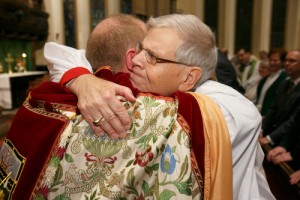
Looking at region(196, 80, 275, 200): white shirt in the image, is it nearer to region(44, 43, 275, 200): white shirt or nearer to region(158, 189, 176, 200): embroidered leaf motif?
region(44, 43, 275, 200): white shirt

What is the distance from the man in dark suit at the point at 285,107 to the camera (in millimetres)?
3453

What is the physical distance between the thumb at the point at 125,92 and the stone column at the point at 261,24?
433 inches

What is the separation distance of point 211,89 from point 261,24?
1077 centimetres

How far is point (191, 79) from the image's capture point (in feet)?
3.96

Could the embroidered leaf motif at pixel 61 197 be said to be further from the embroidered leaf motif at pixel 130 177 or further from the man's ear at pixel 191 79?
the man's ear at pixel 191 79

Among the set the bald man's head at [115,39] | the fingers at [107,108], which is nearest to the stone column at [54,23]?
the bald man's head at [115,39]

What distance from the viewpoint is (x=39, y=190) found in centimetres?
96

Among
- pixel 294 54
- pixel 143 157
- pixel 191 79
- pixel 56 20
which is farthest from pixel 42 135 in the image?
pixel 56 20

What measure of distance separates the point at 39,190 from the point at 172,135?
43cm

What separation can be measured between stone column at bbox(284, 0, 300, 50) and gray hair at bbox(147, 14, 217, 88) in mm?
10957

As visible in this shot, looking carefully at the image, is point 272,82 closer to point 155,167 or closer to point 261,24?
point 155,167

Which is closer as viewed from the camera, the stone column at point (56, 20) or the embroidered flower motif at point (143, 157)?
the embroidered flower motif at point (143, 157)

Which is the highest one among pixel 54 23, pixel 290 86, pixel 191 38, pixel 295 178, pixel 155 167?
pixel 191 38

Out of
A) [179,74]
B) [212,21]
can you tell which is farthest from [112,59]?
[212,21]
